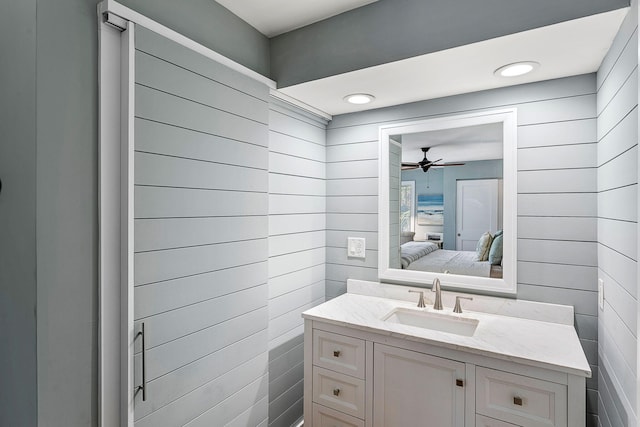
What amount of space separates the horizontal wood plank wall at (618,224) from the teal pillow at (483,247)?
19.0 inches

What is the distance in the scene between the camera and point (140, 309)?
4.15 ft

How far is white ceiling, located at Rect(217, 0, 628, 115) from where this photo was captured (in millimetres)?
1346

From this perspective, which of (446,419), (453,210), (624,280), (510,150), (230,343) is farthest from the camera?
(453,210)

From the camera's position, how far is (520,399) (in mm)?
1384

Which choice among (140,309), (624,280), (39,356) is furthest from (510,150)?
(39,356)

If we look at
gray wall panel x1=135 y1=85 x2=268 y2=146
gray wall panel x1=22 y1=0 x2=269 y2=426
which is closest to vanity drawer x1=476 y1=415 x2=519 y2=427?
gray wall panel x1=22 y1=0 x2=269 y2=426

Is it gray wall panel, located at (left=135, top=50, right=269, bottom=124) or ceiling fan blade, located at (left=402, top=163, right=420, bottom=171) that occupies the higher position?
gray wall panel, located at (left=135, top=50, right=269, bottom=124)

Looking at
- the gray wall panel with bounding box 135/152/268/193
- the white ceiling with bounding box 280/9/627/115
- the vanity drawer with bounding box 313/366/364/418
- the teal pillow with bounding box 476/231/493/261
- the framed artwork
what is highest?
the white ceiling with bounding box 280/9/627/115

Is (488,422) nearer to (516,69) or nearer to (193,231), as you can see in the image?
(193,231)

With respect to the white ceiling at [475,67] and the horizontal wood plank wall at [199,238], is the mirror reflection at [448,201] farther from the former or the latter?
the horizontal wood plank wall at [199,238]

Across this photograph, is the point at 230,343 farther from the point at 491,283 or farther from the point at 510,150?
the point at 510,150

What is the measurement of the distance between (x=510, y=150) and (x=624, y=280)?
2.80 feet

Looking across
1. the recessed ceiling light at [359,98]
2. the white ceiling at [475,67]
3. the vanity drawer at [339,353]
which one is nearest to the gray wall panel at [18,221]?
the vanity drawer at [339,353]

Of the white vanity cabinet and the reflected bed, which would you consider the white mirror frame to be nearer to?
the reflected bed
